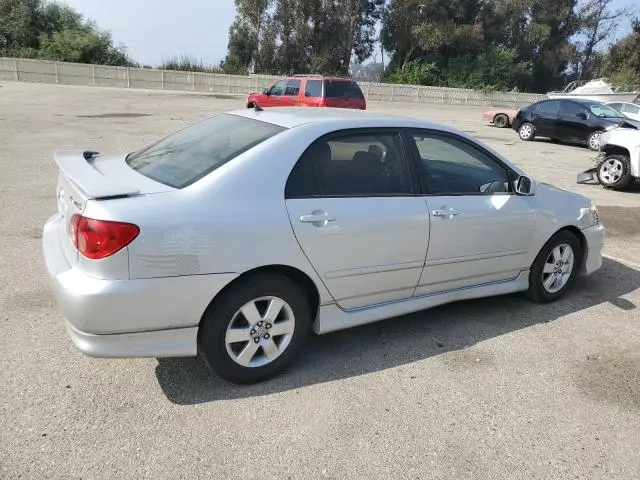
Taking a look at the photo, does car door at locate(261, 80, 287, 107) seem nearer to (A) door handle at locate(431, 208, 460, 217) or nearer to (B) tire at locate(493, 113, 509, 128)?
(B) tire at locate(493, 113, 509, 128)

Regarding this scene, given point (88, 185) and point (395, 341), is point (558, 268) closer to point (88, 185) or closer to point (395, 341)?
point (395, 341)

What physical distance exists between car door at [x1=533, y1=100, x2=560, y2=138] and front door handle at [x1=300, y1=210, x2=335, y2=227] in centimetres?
1634

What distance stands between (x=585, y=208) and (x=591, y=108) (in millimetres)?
13924

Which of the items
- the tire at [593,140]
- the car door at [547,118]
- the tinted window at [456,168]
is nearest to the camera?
the tinted window at [456,168]

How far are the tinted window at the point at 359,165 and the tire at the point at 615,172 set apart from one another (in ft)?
26.2

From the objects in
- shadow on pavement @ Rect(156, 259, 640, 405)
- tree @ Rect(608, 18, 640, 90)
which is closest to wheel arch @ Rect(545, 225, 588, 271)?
shadow on pavement @ Rect(156, 259, 640, 405)

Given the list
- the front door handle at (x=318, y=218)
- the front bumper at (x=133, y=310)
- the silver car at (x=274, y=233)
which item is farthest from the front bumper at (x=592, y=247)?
the front bumper at (x=133, y=310)

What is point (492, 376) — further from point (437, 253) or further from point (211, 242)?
point (211, 242)

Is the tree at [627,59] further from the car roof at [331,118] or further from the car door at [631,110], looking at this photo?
the car roof at [331,118]

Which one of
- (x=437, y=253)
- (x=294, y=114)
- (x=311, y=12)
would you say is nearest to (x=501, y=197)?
(x=437, y=253)

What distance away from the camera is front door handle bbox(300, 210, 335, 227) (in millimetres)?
3148

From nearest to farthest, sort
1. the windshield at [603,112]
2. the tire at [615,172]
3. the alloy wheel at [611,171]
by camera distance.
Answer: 1. the tire at [615,172]
2. the alloy wheel at [611,171]
3. the windshield at [603,112]

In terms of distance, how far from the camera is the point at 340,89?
17234 millimetres

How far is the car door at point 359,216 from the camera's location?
10.5ft
